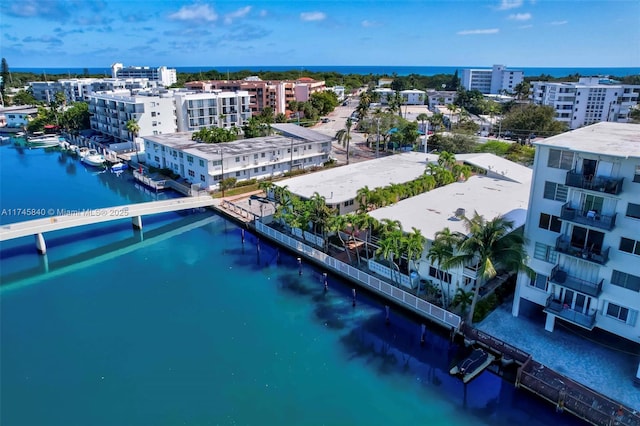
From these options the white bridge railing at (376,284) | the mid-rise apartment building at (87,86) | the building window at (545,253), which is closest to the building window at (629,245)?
the building window at (545,253)

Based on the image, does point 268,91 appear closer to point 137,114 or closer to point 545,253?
point 137,114

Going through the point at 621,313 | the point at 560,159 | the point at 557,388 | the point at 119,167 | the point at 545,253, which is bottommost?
the point at 557,388

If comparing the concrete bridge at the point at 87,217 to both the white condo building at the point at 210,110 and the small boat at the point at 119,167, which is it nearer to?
the small boat at the point at 119,167

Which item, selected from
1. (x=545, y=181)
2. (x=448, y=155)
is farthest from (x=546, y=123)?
(x=545, y=181)

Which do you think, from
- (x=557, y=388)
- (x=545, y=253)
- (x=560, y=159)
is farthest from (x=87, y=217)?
(x=557, y=388)

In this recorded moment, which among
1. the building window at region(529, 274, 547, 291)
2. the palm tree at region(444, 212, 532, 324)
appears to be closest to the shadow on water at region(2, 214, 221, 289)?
the palm tree at region(444, 212, 532, 324)

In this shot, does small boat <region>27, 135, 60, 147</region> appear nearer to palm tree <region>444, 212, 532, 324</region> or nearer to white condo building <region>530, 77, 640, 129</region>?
palm tree <region>444, 212, 532, 324</region>

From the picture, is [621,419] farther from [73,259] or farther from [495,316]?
[73,259]
